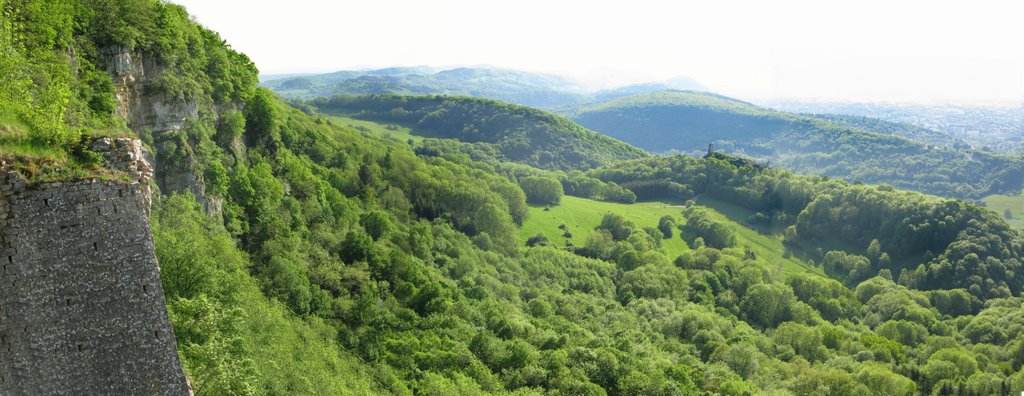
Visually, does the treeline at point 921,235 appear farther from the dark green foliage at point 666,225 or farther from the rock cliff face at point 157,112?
the rock cliff face at point 157,112

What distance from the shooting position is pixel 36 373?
54.9 ft

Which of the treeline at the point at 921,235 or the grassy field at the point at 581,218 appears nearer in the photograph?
the grassy field at the point at 581,218

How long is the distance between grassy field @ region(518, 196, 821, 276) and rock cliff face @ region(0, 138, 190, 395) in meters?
121

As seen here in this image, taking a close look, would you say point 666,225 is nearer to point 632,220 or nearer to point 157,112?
point 632,220

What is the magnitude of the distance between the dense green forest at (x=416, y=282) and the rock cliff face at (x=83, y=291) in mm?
1195

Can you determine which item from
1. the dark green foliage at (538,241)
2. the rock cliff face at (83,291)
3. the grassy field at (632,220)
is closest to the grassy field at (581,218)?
the grassy field at (632,220)

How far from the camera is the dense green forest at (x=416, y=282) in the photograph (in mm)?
32375

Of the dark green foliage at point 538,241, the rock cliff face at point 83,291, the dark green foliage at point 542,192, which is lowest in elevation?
the dark green foliage at point 538,241

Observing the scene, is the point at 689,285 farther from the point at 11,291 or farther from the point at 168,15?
the point at 11,291

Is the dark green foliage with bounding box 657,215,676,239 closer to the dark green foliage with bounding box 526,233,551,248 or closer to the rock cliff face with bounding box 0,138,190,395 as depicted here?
the dark green foliage with bounding box 526,233,551,248

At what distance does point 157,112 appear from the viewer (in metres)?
47.4

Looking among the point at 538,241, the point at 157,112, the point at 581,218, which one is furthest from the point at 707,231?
the point at 157,112

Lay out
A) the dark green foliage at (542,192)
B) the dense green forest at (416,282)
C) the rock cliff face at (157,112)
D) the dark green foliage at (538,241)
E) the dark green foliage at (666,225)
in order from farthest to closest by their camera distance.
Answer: the dark green foliage at (542,192) → the dark green foliage at (666,225) → the dark green foliage at (538,241) → the rock cliff face at (157,112) → the dense green forest at (416,282)

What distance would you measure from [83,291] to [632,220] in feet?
521
